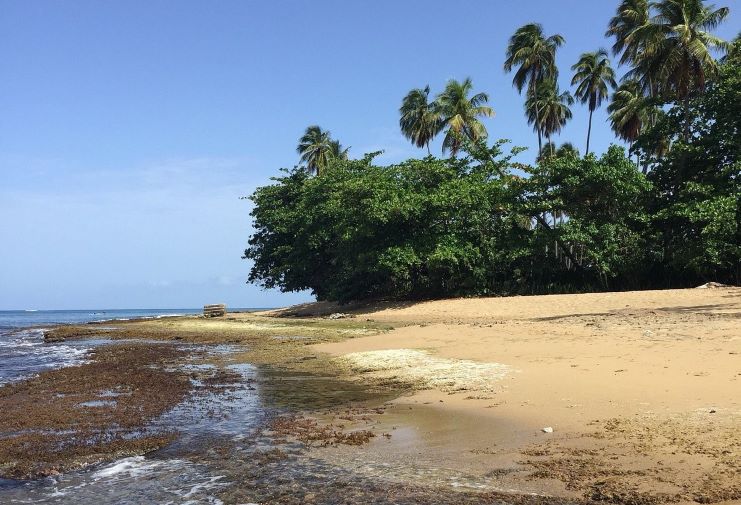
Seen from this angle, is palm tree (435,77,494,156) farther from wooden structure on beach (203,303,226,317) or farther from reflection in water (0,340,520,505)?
reflection in water (0,340,520,505)

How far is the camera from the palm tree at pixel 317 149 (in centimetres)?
6344

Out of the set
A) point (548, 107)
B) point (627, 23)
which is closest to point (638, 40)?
point (627, 23)

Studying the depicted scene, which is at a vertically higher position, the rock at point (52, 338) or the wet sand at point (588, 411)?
the rock at point (52, 338)

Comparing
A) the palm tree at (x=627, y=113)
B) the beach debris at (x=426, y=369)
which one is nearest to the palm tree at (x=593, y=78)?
the palm tree at (x=627, y=113)

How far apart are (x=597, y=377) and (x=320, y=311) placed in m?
32.0

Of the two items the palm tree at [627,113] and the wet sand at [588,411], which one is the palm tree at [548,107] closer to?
the palm tree at [627,113]

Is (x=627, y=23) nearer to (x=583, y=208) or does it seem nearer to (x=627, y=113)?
(x=627, y=113)

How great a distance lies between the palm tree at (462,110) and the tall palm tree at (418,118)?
6.41ft

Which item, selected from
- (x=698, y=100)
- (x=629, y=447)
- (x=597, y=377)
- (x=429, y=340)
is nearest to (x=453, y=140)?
(x=698, y=100)

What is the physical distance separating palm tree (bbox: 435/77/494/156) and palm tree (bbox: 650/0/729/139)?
18049mm

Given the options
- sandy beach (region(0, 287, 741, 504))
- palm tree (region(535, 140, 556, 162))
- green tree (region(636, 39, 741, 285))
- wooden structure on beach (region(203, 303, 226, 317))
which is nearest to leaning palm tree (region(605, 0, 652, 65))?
green tree (region(636, 39, 741, 285))

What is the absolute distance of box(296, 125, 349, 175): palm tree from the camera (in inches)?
2498

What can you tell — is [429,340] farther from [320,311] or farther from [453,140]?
[453,140]

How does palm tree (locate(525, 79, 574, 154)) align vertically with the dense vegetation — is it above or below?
above
